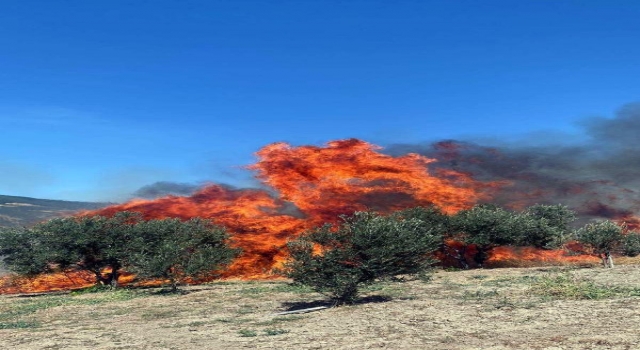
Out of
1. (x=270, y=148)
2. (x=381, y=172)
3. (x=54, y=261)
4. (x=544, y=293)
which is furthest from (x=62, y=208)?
(x=544, y=293)

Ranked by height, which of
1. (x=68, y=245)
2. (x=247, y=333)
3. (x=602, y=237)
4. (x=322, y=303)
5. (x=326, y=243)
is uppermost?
(x=602, y=237)

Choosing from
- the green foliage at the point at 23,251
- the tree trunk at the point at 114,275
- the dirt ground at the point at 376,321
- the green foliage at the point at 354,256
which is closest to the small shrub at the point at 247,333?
the dirt ground at the point at 376,321

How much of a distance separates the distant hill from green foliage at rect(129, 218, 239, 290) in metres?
44.9

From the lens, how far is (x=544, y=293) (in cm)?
2867

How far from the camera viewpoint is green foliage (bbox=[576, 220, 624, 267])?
50.1m

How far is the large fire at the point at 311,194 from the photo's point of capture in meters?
79.8

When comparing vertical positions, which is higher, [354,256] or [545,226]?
[545,226]

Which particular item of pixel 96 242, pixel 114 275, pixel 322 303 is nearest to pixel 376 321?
pixel 322 303

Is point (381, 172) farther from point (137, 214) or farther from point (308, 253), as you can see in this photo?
point (308, 253)

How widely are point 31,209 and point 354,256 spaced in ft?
342

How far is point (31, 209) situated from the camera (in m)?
107

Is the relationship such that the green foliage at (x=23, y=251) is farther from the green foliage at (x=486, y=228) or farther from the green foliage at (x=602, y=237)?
the green foliage at (x=602, y=237)

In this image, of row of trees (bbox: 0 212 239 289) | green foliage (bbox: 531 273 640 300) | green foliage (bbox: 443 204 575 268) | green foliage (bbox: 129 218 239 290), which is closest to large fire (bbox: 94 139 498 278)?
green foliage (bbox: 443 204 575 268)

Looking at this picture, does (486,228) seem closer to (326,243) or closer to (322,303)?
(322,303)
